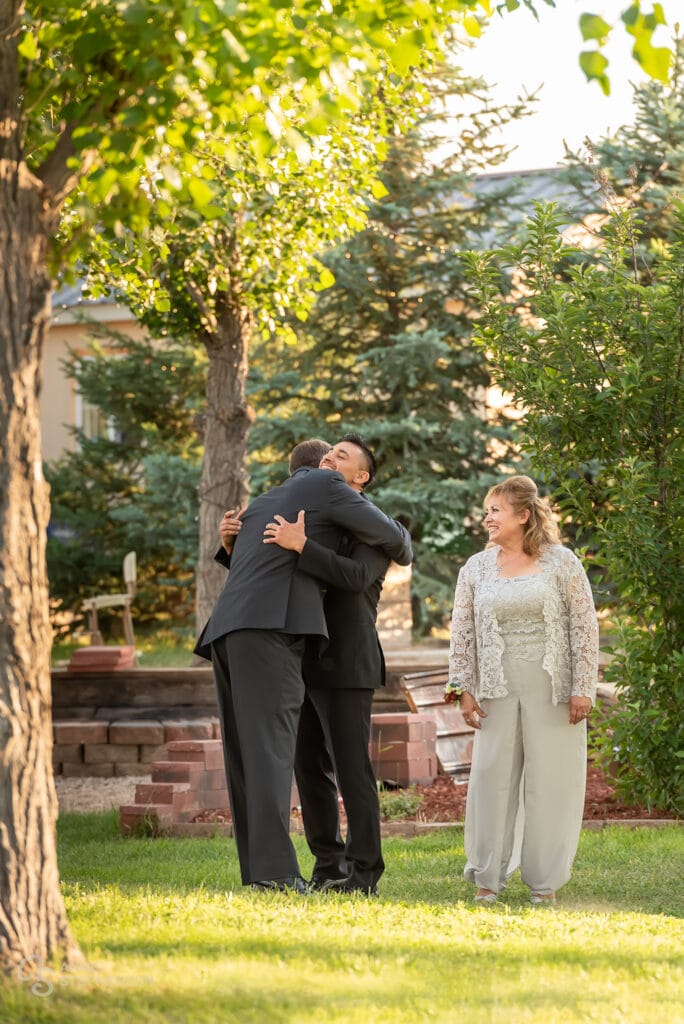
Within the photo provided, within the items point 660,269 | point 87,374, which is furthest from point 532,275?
point 87,374

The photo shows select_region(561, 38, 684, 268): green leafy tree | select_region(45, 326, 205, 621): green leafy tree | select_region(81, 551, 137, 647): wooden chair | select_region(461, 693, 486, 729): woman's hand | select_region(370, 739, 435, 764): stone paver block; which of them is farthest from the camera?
select_region(45, 326, 205, 621): green leafy tree

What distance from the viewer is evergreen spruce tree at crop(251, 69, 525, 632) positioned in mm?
18344

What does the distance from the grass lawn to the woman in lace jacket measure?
26 cm

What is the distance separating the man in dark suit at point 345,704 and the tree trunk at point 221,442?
662 centimetres

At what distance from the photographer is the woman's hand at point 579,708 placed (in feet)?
20.7

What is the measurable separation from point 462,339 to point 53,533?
327 inches

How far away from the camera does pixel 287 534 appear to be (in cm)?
617

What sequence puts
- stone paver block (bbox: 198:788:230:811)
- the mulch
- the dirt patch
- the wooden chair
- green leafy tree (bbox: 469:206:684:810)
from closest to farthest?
green leafy tree (bbox: 469:206:684:810), the mulch, stone paver block (bbox: 198:788:230:811), the dirt patch, the wooden chair

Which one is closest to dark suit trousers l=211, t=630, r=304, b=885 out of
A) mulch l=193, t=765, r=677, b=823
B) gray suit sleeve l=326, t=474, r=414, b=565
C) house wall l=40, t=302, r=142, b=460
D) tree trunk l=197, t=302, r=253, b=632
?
gray suit sleeve l=326, t=474, r=414, b=565

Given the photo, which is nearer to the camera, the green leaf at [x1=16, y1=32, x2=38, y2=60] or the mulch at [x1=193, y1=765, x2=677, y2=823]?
the green leaf at [x1=16, y1=32, x2=38, y2=60]

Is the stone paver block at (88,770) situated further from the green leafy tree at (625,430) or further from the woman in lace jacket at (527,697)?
the woman in lace jacket at (527,697)

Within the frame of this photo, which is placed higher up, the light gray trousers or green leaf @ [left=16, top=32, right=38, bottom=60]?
green leaf @ [left=16, top=32, right=38, bottom=60]

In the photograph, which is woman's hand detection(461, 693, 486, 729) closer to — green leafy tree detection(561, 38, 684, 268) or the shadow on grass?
the shadow on grass

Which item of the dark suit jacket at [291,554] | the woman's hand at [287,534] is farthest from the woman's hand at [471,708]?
the woman's hand at [287,534]
